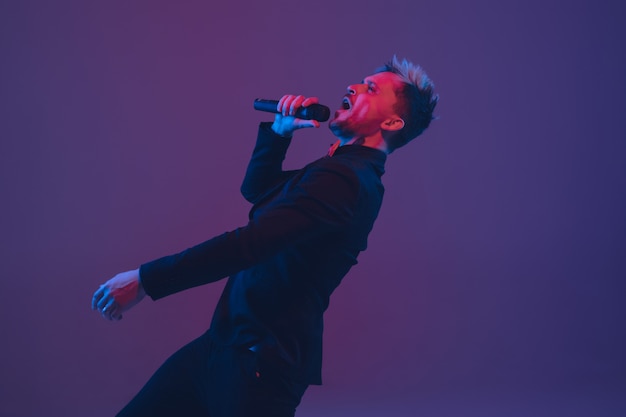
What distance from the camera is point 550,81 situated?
2.78 metres

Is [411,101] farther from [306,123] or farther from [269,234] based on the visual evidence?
[269,234]

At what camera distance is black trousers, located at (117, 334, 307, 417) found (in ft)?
3.51

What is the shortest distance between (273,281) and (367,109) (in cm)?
50

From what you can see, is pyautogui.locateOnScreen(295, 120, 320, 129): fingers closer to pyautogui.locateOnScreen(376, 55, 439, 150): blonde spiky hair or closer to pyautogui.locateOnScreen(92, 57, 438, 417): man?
pyautogui.locateOnScreen(92, 57, 438, 417): man

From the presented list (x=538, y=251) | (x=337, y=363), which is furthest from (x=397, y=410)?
(x=538, y=251)

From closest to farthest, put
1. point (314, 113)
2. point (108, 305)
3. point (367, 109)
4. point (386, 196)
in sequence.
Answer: point (108, 305), point (314, 113), point (367, 109), point (386, 196)

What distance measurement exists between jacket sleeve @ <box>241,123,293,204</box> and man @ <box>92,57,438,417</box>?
0.07m

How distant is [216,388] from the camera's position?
1121mm

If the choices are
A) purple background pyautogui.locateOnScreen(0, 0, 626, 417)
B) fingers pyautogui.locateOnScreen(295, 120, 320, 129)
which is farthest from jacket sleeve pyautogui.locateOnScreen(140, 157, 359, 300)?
purple background pyautogui.locateOnScreen(0, 0, 626, 417)

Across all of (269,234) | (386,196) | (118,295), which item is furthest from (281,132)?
(386,196)

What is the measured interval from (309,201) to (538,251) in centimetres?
212

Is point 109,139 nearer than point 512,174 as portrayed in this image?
Yes

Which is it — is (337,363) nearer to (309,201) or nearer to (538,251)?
(538,251)

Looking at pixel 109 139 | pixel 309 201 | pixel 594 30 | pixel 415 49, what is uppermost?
pixel 594 30
